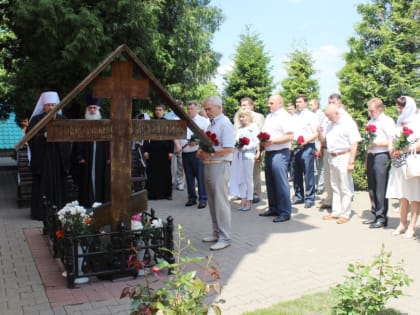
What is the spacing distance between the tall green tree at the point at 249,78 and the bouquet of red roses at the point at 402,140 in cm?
1248

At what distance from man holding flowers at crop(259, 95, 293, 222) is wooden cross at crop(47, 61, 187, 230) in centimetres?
306

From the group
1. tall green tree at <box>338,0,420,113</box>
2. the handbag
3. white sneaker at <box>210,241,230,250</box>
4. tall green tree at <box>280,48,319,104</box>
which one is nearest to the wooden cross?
white sneaker at <box>210,241,230,250</box>

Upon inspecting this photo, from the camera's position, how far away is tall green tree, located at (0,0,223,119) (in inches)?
403

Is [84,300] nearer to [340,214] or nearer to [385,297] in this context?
[385,297]

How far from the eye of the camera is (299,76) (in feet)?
61.6

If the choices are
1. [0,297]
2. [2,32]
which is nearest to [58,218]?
[0,297]

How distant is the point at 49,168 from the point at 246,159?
365 cm

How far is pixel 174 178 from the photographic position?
12477 mm

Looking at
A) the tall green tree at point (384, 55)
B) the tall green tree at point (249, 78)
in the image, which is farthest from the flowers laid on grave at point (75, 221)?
the tall green tree at point (249, 78)

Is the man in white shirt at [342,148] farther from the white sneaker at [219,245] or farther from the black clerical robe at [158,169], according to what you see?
the black clerical robe at [158,169]

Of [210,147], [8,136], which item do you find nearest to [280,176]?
[210,147]

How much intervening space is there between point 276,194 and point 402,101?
8.47 ft

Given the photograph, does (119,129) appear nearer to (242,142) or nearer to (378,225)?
(242,142)

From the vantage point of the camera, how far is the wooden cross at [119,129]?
15.8 ft
